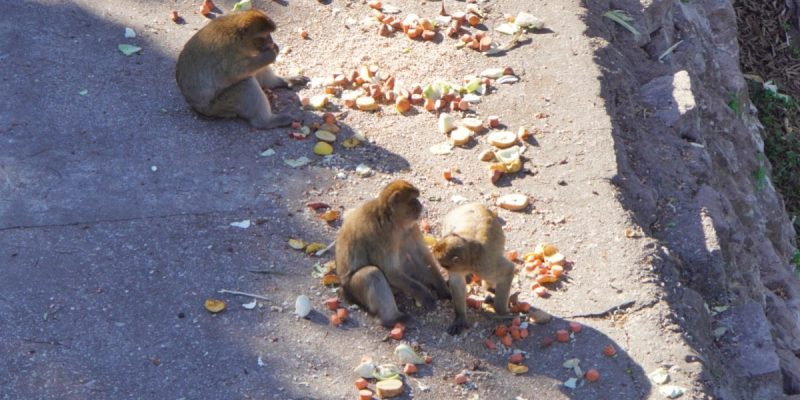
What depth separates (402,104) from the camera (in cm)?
928

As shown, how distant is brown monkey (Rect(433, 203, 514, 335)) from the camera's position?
6910mm

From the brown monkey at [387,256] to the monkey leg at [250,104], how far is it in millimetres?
1994

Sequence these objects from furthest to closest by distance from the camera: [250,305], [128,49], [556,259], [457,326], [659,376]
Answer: [128,49] → [556,259] → [250,305] → [457,326] → [659,376]

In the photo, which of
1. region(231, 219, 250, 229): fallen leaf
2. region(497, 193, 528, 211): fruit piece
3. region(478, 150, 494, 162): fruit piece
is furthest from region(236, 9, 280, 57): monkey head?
region(497, 193, 528, 211): fruit piece

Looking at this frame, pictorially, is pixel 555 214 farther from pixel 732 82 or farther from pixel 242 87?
pixel 732 82

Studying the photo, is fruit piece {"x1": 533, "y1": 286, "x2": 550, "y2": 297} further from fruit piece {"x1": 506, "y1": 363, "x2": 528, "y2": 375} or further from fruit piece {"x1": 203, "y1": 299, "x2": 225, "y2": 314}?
fruit piece {"x1": 203, "y1": 299, "x2": 225, "y2": 314}

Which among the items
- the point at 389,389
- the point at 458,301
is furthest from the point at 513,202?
→ the point at 389,389

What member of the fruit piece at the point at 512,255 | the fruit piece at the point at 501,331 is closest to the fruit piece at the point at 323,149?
the fruit piece at the point at 512,255

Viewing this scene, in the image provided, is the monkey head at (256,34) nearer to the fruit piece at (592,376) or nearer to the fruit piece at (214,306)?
the fruit piece at (214,306)

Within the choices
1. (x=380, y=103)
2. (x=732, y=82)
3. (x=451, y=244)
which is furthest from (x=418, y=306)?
(x=732, y=82)

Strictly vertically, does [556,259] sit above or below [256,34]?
below

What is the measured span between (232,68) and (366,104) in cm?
111

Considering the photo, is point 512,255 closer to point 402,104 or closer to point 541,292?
point 541,292

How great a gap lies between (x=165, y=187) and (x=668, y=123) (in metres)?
4.31
